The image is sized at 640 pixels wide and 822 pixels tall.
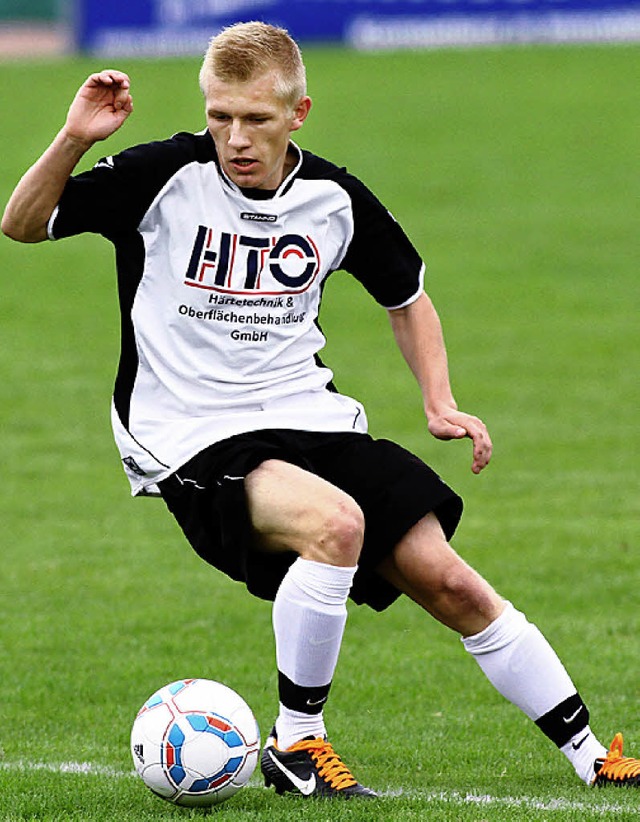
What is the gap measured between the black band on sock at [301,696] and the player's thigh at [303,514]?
1.31 ft

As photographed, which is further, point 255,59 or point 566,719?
point 566,719

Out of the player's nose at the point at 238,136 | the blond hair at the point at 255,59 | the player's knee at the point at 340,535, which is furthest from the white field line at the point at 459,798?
the blond hair at the point at 255,59

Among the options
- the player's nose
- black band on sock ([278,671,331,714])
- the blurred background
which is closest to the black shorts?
black band on sock ([278,671,331,714])

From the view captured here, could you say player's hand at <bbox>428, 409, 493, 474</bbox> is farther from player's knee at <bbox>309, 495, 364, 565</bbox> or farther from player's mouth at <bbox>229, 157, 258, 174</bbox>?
player's mouth at <bbox>229, 157, 258, 174</bbox>

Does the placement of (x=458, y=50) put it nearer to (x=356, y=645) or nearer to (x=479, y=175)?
(x=479, y=175)

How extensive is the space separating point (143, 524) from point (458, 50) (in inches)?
993

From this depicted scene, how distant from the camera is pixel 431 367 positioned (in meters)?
5.50

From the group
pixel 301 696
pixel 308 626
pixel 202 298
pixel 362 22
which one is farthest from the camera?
pixel 362 22

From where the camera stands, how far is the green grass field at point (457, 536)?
18.3 ft

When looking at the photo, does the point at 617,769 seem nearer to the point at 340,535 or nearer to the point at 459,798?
the point at 459,798

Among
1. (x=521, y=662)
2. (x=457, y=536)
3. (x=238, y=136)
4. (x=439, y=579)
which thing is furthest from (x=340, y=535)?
(x=457, y=536)

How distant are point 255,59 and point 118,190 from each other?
1.79 feet

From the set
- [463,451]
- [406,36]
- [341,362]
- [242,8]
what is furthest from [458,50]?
[463,451]

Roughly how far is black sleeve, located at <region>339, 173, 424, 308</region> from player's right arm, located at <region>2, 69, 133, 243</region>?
0.80 metres
